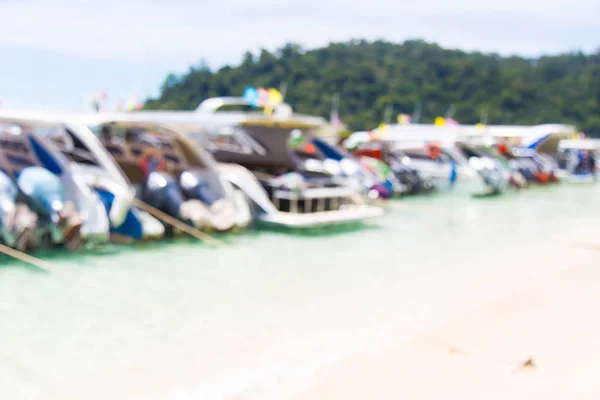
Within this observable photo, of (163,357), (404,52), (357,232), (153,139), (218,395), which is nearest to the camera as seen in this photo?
(218,395)

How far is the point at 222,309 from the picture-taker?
21.6 feet

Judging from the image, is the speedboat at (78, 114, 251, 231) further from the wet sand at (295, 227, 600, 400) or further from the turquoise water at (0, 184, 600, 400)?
the wet sand at (295, 227, 600, 400)

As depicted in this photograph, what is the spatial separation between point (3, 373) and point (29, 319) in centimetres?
130

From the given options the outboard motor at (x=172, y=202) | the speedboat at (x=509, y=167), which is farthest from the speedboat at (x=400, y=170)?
the outboard motor at (x=172, y=202)

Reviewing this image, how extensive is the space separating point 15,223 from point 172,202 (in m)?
2.55

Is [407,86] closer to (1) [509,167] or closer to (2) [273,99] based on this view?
(1) [509,167]

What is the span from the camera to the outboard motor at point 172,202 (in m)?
10.1

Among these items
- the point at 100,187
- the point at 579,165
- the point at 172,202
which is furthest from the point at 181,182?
the point at 579,165

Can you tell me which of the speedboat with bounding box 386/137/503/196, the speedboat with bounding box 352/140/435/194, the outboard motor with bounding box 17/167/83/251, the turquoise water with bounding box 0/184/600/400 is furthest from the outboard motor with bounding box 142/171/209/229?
the speedboat with bounding box 386/137/503/196

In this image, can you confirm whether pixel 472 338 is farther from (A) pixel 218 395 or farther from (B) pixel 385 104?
(B) pixel 385 104

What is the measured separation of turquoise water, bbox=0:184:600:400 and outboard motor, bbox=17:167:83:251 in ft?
0.89

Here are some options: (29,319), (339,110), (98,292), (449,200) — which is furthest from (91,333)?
(339,110)

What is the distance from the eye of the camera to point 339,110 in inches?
2395

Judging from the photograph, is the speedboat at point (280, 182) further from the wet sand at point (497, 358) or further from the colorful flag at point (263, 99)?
the wet sand at point (497, 358)
